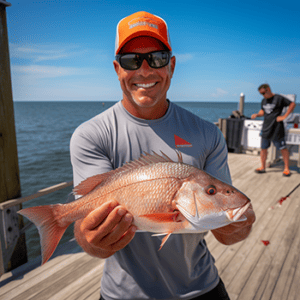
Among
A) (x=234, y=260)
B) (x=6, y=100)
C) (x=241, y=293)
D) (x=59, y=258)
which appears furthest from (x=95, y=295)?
(x=6, y=100)

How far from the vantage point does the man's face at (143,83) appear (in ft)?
5.34

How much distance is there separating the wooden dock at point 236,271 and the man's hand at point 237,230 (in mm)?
1711

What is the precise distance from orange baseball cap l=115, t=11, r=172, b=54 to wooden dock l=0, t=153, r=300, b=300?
2.86 metres

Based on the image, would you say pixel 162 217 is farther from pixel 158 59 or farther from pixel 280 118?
pixel 280 118

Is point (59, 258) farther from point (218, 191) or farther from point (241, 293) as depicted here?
point (218, 191)

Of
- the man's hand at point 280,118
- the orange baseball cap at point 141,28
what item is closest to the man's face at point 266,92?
the man's hand at point 280,118

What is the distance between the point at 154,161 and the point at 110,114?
Result: 526 mm

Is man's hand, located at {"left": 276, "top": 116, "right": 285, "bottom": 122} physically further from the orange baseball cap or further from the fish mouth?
the fish mouth

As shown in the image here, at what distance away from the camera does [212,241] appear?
13.6ft

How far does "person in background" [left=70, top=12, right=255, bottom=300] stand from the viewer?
1.60 m

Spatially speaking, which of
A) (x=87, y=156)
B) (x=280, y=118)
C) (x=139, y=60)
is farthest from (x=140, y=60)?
(x=280, y=118)

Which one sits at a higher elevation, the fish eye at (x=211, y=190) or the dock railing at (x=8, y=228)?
the fish eye at (x=211, y=190)

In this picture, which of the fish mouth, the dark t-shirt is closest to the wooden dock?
the fish mouth

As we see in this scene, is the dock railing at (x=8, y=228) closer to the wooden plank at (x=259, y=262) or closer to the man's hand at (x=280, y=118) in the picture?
the wooden plank at (x=259, y=262)
